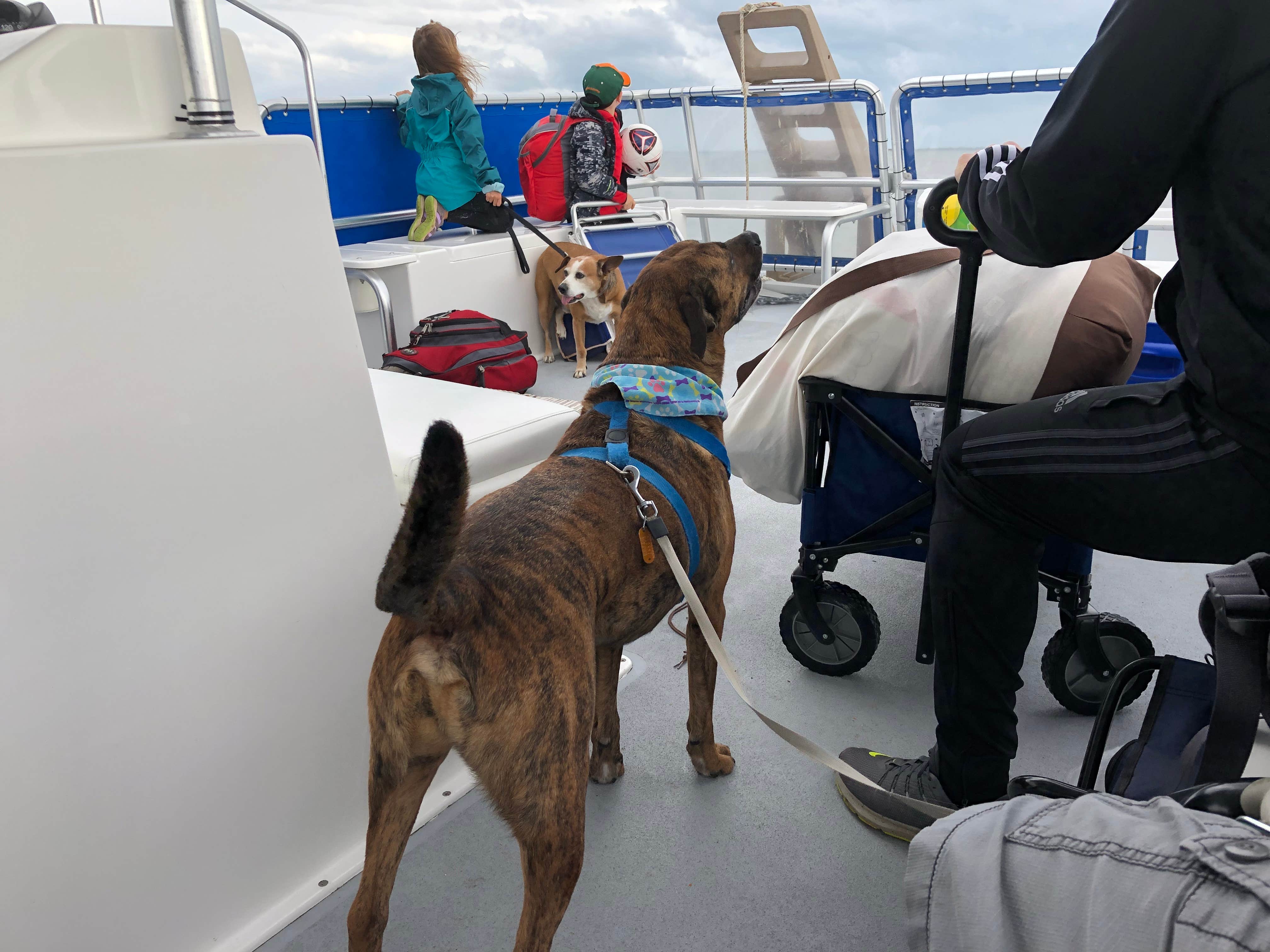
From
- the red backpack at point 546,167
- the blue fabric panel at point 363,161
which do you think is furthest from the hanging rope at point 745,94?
the blue fabric panel at point 363,161

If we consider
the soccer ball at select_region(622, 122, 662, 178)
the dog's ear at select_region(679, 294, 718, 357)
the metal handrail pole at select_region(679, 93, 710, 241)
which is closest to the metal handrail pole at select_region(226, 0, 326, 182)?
the dog's ear at select_region(679, 294, 718, 357)

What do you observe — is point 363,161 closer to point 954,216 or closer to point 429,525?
point 954,216

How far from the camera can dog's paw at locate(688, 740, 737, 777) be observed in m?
1.78

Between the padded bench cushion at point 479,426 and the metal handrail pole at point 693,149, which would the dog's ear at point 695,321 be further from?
the metal handrail pole at point 693,149

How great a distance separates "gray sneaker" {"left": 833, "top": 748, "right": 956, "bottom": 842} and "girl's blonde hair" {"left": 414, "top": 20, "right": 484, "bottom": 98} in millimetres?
4694

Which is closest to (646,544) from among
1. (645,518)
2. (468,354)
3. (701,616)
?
(645,518)

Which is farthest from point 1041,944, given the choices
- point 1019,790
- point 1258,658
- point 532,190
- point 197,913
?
point 532,190

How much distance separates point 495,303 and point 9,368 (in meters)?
4.14

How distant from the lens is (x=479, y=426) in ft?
6.68

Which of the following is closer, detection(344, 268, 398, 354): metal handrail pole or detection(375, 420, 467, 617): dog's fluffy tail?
detection(375, 420, 467, 617): dog's fluffy tail

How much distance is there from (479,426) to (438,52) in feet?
12.9

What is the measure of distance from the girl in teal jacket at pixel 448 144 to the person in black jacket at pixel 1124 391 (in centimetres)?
432

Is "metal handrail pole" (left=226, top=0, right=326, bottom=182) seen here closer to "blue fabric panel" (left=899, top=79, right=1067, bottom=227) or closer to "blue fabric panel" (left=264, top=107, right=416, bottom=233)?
"blue fabric panel" (left=264, top=107, right=416, bottom=233)

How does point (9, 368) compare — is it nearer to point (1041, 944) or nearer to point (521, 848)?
point (521, 848)
